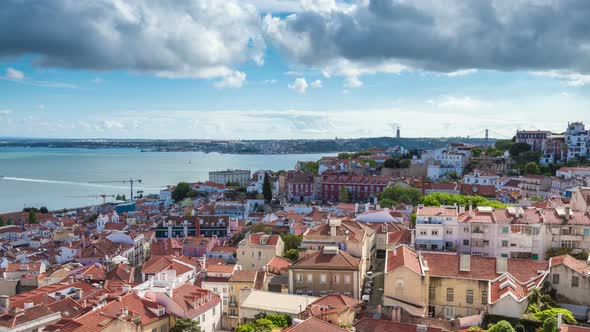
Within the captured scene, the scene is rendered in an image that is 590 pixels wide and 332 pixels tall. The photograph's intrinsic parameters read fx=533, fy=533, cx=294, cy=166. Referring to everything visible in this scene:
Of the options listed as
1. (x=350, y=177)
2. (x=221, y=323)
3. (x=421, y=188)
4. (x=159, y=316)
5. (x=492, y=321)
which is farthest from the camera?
(x=350, y=177)

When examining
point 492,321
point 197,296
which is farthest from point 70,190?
point 492,321

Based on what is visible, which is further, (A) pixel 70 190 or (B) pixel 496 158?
(A) pixel 70 190

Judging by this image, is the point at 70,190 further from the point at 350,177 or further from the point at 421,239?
the point at 421,239

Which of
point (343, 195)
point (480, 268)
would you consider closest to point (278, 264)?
point (480, 268)

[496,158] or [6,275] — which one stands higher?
[496,158]

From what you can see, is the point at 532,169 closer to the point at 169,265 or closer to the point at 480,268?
the point at 480,268
